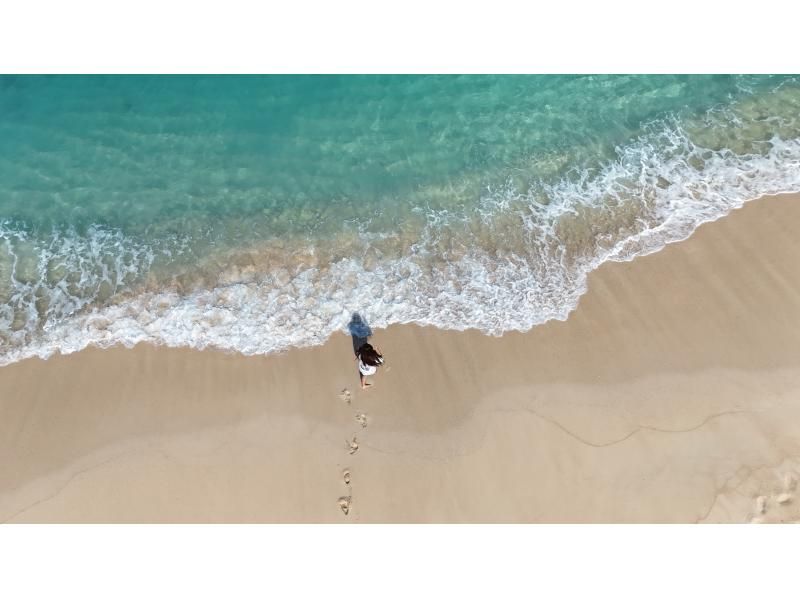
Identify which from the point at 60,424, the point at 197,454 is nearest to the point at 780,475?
the point at 197,454

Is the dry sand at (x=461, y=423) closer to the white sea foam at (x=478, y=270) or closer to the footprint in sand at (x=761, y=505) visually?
the footprint in sand at (x=761, y=505)

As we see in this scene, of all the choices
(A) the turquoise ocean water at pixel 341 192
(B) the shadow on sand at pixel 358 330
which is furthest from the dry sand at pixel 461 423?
(A) the turquoise ocean water at pixel 341 192

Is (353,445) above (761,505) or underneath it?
above

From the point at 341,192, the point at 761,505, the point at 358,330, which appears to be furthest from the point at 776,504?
the point at 341,192

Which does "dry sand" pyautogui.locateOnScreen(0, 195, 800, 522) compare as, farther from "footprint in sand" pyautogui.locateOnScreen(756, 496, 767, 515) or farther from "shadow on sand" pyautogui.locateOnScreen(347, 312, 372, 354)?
"shadow on sand" pyautogui.locateOnScreen(347, 312, 372, 354)

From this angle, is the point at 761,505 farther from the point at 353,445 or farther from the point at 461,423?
the point at 353,445
